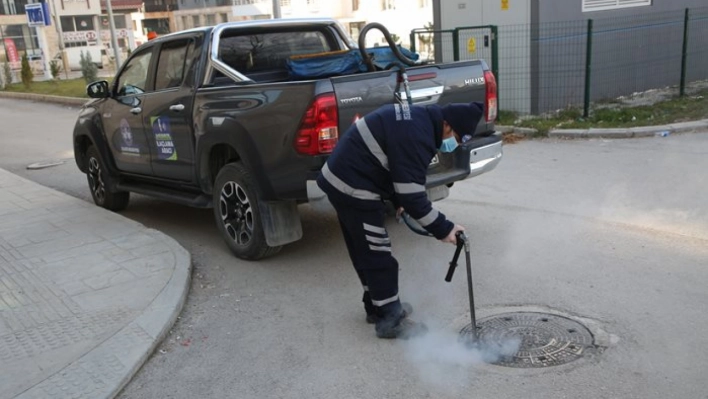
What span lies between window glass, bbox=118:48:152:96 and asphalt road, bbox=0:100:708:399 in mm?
1518

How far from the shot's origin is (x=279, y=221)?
543 cm

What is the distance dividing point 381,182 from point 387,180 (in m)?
0.04

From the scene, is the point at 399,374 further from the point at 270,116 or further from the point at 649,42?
the point at 649,42

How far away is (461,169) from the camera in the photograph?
5328 millimetres

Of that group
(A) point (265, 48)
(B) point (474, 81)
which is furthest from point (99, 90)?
(B) point (474, 81)

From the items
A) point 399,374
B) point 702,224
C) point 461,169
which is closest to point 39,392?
point 399,374

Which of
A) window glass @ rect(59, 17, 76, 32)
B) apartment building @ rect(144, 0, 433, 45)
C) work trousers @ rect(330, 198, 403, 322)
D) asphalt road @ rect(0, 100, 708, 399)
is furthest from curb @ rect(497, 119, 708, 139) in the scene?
window glass @ rect(59, 17, 76, 32)

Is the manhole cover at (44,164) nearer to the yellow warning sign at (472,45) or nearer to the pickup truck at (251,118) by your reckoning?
the pickup truck at (251,118)

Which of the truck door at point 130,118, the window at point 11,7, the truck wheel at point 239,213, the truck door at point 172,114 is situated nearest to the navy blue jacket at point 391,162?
the truck wheel at point 239,213

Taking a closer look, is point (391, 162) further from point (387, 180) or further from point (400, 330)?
point (400, 330)

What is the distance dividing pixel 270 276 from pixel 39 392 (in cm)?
210

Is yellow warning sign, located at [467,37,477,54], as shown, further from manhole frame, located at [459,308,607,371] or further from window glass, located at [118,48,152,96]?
manhole frame, located at [459,308,607,371]

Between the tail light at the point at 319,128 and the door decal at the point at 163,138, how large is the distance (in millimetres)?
1990

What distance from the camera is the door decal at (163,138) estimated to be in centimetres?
636
